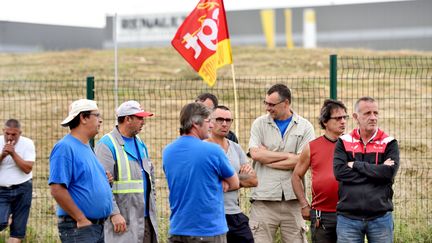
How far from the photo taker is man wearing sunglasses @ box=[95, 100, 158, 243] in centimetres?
824

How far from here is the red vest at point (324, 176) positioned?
8.55 meters

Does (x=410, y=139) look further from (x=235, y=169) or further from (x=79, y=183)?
(x=79, y=183)

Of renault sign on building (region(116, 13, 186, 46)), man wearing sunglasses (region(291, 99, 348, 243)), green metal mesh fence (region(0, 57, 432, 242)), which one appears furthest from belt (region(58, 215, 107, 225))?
renault sign on building (region(116, 13, 186, 46))

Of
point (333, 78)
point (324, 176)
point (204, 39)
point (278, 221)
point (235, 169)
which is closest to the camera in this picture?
point (235, 169)

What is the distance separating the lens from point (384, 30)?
41.0 m

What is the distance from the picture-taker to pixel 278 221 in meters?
9.15

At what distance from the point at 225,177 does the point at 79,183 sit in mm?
1255

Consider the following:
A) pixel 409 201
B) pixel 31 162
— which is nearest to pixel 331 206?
pixel 409 201

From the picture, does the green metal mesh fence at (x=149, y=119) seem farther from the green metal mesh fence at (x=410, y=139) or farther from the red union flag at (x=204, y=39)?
the red union flag at (x=204, y=39)

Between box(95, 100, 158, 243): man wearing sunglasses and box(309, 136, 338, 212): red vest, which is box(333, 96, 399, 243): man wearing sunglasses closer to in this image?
box(309, 136, 338, 212): red vest

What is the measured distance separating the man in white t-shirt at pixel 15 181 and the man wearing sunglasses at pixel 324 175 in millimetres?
4439

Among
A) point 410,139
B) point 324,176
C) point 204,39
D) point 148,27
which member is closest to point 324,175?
point 324,176

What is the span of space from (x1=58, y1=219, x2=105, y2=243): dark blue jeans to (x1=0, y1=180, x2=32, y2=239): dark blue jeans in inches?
167

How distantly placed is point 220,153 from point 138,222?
151 cm
